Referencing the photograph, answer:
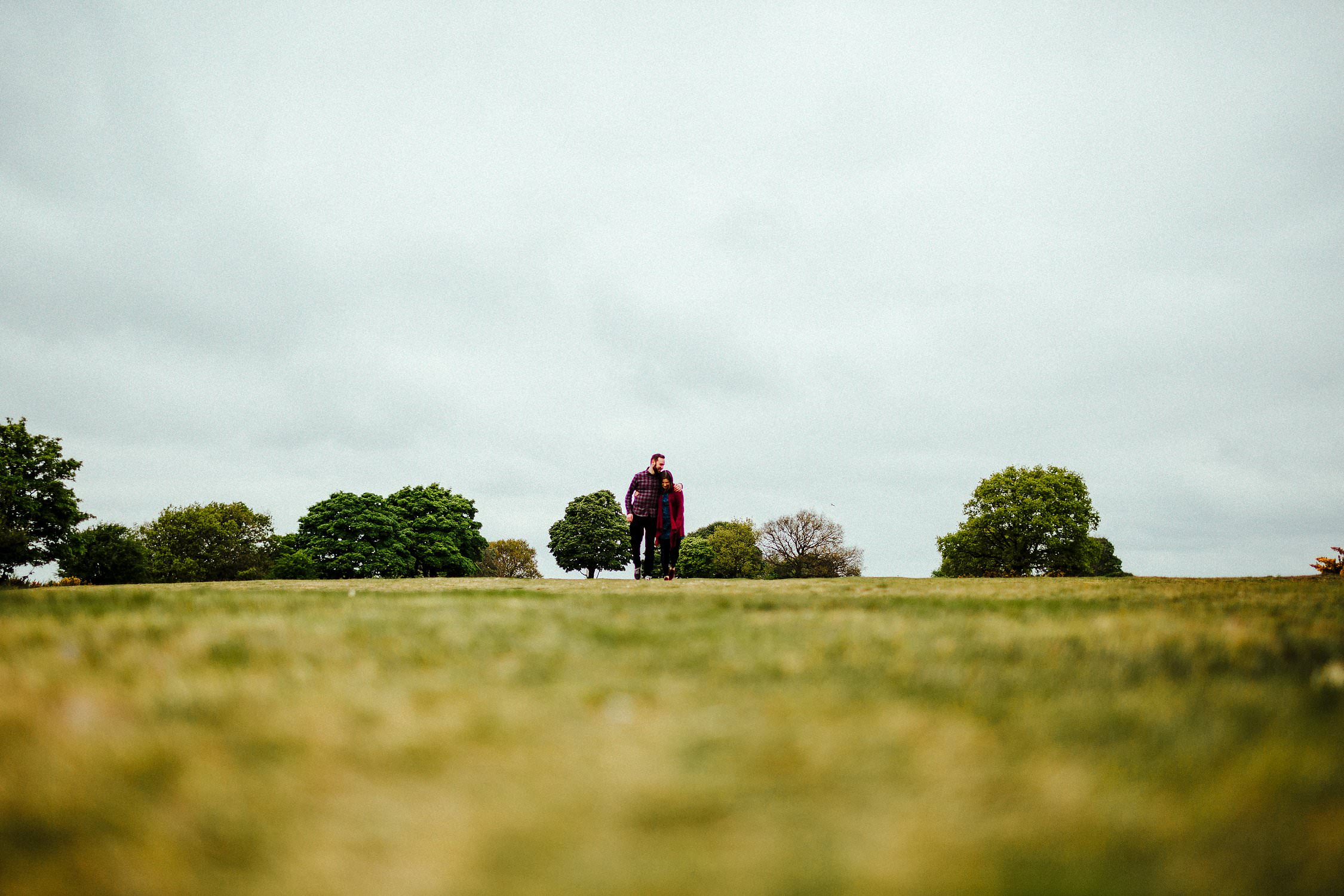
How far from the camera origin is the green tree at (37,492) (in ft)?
130

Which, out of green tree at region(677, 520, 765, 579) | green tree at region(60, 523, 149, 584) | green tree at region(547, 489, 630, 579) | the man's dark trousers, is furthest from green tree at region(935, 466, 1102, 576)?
green tree at region(60, 523, 149, 584)

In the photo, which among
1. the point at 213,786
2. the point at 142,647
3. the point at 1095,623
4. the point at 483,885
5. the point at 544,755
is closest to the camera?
the point at 483,885

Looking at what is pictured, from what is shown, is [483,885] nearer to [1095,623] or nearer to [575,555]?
[1095,623]

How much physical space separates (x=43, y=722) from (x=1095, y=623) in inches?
252

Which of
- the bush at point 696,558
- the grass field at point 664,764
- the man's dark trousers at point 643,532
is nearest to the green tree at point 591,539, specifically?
the bush at point 696,558

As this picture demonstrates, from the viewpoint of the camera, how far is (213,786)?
7.54ft

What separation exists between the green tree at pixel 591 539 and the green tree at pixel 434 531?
34.4 feet

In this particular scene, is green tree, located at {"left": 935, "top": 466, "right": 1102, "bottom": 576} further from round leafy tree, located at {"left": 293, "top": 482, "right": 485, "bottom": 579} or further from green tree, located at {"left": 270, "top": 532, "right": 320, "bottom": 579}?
green tree, located at {"left": 270, "top": 532, "right": 320, "bottom": 579}

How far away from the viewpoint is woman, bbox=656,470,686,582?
16500 millimetres

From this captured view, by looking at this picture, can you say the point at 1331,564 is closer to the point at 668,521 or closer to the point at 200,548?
the point at 668,521

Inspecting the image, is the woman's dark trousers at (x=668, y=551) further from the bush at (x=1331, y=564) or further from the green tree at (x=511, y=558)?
the green tree at (x=511, y=558)

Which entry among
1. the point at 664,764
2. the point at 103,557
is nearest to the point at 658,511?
the point at 664,764

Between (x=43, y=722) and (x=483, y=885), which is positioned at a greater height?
(x=43, y=722)

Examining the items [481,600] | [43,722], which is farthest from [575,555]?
[43,722]
